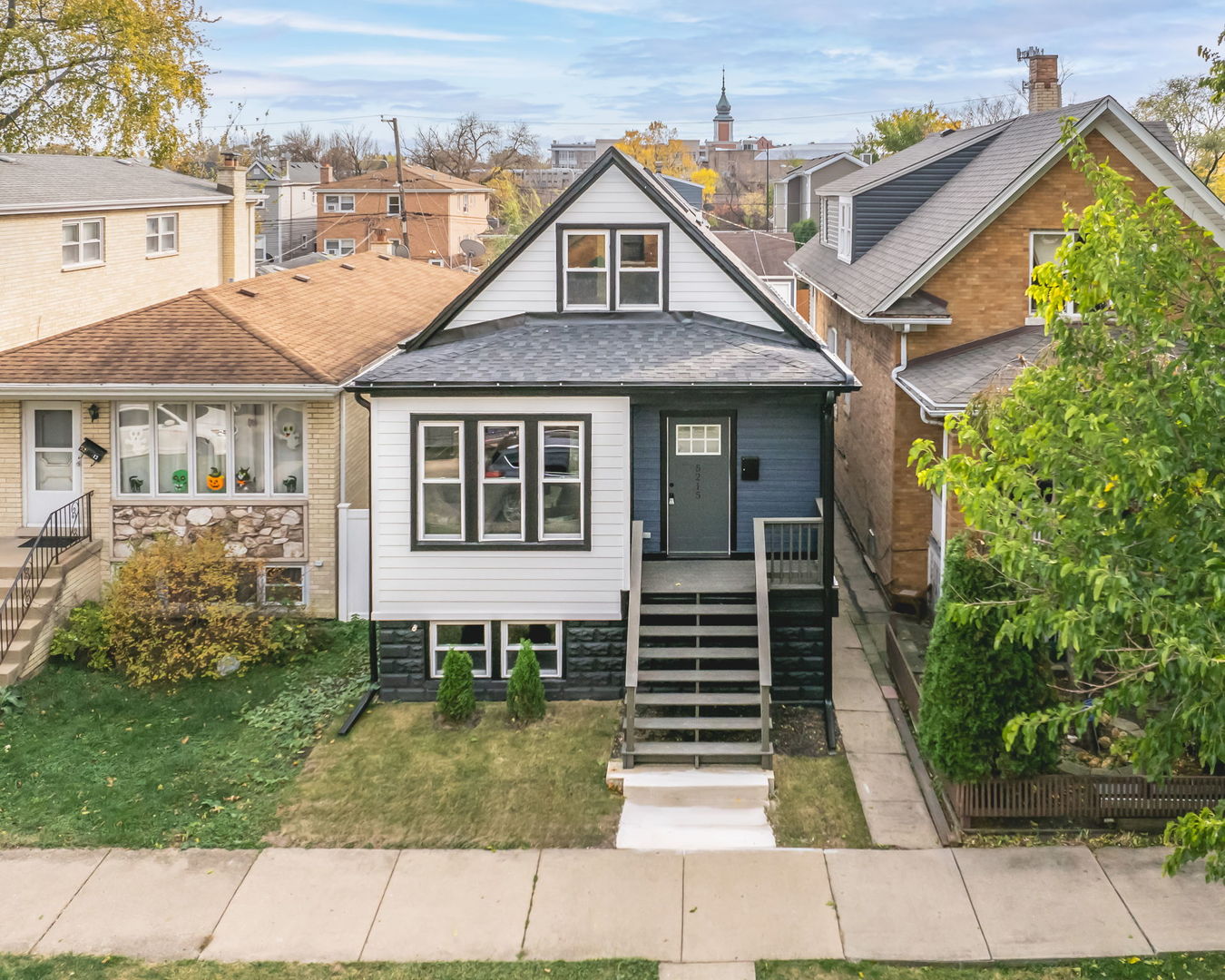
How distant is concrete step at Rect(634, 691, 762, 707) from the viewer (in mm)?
14406

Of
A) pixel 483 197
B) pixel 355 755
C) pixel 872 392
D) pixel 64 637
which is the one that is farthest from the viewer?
pixel 483 197

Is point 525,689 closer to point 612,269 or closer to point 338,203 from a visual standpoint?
point 612,269

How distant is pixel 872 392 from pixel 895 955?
12.8m

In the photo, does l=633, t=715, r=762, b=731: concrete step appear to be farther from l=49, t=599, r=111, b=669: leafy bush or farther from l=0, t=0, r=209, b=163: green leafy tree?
l=0, t=0, r=209, b=163: green leafy tree

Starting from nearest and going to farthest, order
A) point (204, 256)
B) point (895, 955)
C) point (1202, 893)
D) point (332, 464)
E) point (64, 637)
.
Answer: point (895, 955)
point (1202, 893)
point (64, 637)
point (332, 464)
point (204, 256)

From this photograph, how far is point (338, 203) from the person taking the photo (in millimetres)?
64875

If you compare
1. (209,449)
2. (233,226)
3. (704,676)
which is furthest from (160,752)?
(233,226)

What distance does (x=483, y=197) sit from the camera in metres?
65.9

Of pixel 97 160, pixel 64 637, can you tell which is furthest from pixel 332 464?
pixel 97 160

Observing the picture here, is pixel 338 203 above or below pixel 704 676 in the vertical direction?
above

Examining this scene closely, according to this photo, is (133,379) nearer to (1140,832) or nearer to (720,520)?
(720,520)

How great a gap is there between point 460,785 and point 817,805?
13.3 feet

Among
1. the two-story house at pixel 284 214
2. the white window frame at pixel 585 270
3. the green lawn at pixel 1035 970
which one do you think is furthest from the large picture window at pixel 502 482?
the two-story house at pixel 284 214

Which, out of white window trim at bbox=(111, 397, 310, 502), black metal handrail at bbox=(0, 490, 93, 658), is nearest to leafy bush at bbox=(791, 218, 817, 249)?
white window trim at bbox=(111, 397, 310, 502)
